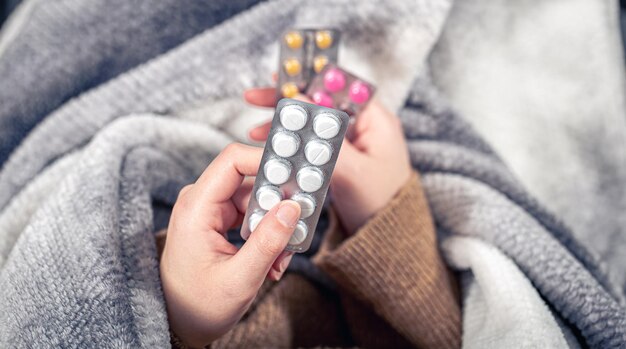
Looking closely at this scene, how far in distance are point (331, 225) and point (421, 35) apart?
21 cm

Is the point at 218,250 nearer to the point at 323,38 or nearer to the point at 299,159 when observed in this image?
the point at 299,159

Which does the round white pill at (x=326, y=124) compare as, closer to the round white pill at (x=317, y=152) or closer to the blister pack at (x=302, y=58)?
the round white pill at (x=317, y=152)

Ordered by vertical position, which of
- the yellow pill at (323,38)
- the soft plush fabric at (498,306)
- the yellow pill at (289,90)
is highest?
the yellow pill at (323,38)

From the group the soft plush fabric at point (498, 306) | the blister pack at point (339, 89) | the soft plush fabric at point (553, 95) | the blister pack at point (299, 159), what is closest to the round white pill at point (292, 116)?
the blister pack at point (299, 159)

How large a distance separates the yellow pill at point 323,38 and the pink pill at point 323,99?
0.04 m

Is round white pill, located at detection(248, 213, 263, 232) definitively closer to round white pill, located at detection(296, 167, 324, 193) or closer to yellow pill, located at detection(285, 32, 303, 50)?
round white pill, located at detection(296, 167, 324, 193)

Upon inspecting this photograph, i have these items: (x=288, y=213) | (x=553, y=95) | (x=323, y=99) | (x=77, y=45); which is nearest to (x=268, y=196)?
(x=288, y=213)

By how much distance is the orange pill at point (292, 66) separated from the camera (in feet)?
1.48

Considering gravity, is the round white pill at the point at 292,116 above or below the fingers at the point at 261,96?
above

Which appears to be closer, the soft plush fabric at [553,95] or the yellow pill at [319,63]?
the yellow pill at [319,63]

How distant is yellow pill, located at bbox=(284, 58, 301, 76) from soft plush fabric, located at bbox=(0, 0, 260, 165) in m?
0.17

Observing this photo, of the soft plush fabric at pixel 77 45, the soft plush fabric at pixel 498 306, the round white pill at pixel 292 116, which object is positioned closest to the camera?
the round white pill at pixel 292 116

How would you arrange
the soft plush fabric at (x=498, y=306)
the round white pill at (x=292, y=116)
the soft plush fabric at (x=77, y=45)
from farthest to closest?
the soft plush fabric at (x=77, y=45)
the soft plush fabric at (x=498, y=306)
the round white pill at (x=292, y=116)

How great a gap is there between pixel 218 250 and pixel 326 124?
0.11 m
